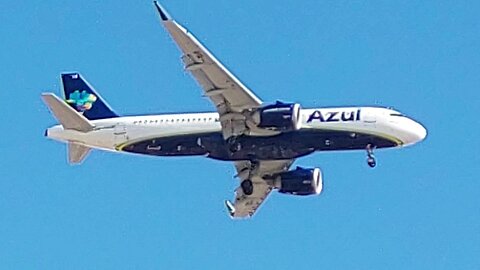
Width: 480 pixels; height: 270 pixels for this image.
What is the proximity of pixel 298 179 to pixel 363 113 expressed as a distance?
9.82 meters

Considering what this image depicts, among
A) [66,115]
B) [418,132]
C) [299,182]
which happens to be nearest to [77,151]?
[66,115]

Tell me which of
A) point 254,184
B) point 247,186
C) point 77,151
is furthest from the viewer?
point 254,184

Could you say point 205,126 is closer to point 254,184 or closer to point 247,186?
point 247,186

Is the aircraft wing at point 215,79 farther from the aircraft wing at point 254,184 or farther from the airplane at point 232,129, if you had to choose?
the aircraft wing at point 254,184

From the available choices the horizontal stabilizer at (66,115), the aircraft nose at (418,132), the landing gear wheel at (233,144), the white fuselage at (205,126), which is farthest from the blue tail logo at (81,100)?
the aircraft nose at (418,132)

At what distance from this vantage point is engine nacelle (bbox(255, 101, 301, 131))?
91.2 m

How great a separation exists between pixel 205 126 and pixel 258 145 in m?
3.85

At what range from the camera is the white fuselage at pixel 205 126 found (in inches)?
3664

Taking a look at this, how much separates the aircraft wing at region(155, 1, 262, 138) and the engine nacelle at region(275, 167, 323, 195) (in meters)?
9.04

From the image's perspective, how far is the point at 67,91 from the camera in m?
104

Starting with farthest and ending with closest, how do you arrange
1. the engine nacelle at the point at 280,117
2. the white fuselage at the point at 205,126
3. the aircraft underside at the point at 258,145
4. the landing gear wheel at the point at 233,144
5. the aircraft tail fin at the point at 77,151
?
the aircraft tail fin at the point at 77,151, the landing gear wheel at the point at 233,144, the white fuselage at the point at 205,126, the aircraft underside at the point at 258,145, the engine nacelle at the point at 280,117

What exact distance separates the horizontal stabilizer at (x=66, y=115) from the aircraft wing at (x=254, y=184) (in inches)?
415

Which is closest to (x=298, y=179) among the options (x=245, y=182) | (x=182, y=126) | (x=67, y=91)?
A: (x=245, y=182)

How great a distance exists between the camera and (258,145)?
9444 centimetres
